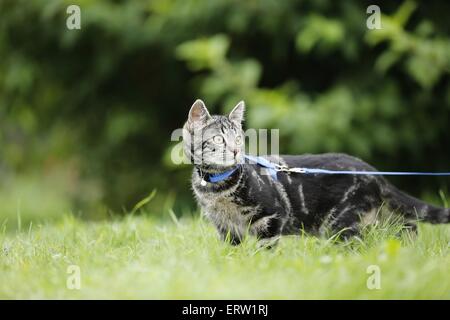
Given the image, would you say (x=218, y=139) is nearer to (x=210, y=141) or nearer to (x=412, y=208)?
(x=210, y=141)

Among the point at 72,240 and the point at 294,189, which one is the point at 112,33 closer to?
the point at 72,240

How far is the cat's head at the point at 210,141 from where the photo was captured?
3467 millimetres

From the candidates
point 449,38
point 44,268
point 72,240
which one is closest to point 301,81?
point 449,38

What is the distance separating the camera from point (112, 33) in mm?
6375

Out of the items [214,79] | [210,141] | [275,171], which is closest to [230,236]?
[275,171]

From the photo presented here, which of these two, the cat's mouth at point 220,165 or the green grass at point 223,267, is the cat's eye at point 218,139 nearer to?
the cat's mouth at point 220,165

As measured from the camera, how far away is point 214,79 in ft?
19.0

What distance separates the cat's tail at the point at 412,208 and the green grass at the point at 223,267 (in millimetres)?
140

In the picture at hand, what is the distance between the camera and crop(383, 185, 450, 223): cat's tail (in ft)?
11.9

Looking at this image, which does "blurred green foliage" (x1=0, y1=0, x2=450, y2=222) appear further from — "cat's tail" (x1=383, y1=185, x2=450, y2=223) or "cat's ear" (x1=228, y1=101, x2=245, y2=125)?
"cat's tail" (x1=383, y1=185, x2=450, y2=223)

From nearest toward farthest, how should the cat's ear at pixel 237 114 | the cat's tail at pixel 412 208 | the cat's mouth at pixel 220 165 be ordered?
1. the cat's mouth at pixel 220 165
2. the cat's tail at pixel 412 208
3. the cat's ear at pixel 237 114

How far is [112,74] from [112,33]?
1.93 ft

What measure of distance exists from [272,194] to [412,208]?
902mm

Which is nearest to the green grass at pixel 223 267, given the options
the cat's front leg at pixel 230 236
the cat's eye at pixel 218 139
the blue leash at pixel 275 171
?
the cat's front leg at pixel 230 236
